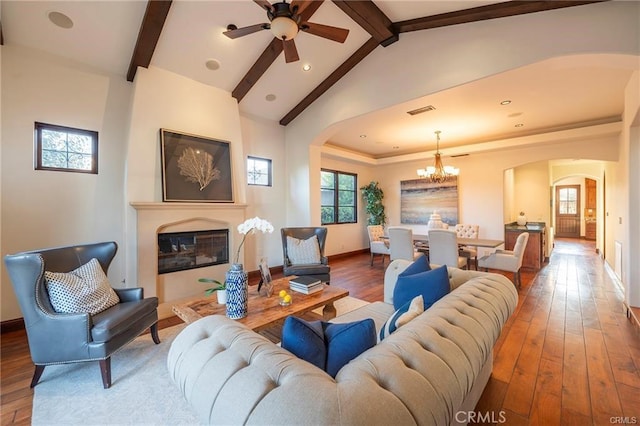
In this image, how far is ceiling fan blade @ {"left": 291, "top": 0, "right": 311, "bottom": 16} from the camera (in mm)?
2158

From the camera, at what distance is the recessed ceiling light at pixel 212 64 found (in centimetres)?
374

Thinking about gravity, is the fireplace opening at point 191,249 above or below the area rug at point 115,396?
above

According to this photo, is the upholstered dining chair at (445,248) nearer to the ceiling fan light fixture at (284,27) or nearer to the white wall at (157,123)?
the white wall at (157,123)

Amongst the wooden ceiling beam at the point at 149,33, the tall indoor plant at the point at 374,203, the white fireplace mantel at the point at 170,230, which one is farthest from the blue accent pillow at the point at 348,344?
the tall indoor plant at the point at 374,203

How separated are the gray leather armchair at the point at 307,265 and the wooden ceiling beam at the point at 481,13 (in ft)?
10.4

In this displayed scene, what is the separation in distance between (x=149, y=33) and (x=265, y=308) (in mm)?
3436

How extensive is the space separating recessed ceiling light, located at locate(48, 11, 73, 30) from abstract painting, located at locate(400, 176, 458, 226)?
692cm

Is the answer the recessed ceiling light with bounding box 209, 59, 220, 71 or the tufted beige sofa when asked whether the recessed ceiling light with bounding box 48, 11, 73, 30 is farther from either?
the tufted beige sofa

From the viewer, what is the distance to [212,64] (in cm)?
380

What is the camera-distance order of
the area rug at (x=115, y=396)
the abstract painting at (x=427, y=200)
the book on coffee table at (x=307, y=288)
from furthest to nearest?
1. the abstract painting at (x=427, y=200)
2. the book on coffee table at (x=307, y=288)
3. the area rug at (x=115, y=396)

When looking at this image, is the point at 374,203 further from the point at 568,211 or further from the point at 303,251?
the point at 568,211

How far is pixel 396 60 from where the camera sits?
3658 millimetres

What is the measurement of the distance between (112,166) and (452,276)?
170 inches

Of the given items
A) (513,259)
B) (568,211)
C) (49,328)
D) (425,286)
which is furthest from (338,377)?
(568,211)
